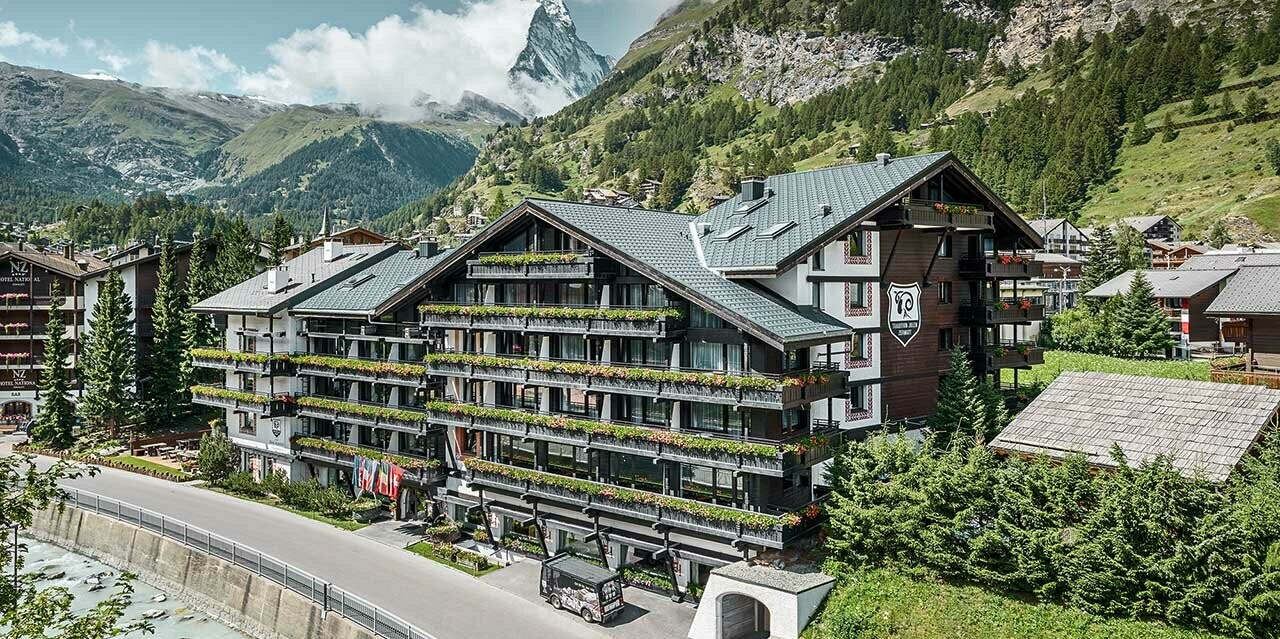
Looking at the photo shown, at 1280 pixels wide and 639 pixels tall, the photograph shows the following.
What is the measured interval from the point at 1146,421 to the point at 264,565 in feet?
124

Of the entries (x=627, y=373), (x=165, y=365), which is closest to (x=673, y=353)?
(x=627, y=373)

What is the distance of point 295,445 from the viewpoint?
52906 mm

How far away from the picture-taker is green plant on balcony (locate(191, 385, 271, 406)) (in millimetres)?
52938

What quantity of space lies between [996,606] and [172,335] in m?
67.4

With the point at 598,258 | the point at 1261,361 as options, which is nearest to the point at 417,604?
the point at 598,258

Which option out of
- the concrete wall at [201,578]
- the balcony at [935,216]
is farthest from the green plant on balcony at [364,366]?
the balcony at [935,216]

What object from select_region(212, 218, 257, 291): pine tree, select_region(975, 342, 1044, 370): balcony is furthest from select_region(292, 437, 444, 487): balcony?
select_region(212, 218, 257, 291): pine tree

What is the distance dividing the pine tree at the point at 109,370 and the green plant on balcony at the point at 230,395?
12.7 metres

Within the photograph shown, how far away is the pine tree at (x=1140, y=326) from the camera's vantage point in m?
58.4

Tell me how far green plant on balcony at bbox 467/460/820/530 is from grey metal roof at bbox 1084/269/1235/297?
43.5 meters

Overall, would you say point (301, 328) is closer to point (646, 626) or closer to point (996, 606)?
point (646, 626)

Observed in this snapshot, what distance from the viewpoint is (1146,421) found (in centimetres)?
3133

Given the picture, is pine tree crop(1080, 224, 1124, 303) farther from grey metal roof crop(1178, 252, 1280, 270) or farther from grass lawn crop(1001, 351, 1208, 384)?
grass lawn crop(1001, 351, 1208, 384)

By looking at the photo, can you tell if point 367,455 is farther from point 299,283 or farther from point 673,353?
point 673,353
